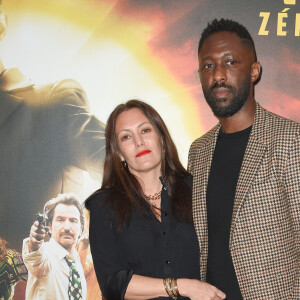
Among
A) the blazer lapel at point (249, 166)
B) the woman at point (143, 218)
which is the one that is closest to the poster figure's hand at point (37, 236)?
the woman at point (143, 218)

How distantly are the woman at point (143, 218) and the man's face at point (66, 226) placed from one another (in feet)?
2.06

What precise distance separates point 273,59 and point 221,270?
1.36 m

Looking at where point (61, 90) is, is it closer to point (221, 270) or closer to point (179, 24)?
point (179, 24)

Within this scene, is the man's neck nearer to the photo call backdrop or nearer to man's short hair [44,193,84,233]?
the photo call backdrop

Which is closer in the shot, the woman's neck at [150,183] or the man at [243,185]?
the man at [243,185]

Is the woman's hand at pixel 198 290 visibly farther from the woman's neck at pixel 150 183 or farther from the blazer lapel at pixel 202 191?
the woman's neck at pixel 150 183

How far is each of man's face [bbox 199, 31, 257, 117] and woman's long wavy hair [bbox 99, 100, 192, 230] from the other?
0.34 metres

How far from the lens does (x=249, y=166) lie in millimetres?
1808

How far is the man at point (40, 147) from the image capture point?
2641 millimetres

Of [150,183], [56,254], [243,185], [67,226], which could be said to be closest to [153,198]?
[150,183]

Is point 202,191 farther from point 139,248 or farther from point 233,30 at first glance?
point 233,30

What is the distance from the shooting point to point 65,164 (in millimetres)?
2645

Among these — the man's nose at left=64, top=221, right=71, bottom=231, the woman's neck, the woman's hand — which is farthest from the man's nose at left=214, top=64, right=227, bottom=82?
the man's nose at left=64, top=221, right=71, bottom=231

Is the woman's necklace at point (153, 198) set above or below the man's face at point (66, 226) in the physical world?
above
